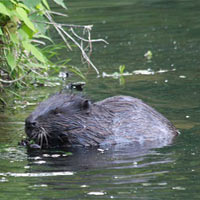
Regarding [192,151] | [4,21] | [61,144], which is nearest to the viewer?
[192,151]

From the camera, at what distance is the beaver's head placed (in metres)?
7.29

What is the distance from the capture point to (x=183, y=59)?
40.0 feet

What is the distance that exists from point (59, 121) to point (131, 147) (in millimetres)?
809

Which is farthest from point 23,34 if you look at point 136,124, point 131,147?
point 131,147

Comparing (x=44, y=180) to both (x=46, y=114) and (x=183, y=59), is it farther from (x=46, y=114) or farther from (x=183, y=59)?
(x=183, y=59)

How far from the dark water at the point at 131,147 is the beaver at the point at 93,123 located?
0.18 m

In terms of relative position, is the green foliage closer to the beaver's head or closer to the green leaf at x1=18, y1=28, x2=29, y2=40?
the green leaf at x1=18, y1=28, x2=29, y2=40

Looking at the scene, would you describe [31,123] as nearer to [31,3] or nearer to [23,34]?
[31,3]

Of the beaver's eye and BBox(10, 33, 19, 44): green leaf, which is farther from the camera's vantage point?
BBox(10, 33, 19, 44): green leaf

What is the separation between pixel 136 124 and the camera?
764cm

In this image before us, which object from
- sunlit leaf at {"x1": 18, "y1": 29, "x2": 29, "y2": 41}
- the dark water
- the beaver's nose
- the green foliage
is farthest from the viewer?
sunlit leaf at {"x1": 18, "y1": 29, "x2": 29, "y2": 41}

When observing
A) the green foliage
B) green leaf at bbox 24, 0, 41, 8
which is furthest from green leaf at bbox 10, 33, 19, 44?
green leaf at bbox 24, 0, 41, 8

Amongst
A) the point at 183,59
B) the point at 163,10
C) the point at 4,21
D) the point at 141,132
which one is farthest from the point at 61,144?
the point at 163,10

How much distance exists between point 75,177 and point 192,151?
1410 millimetres
